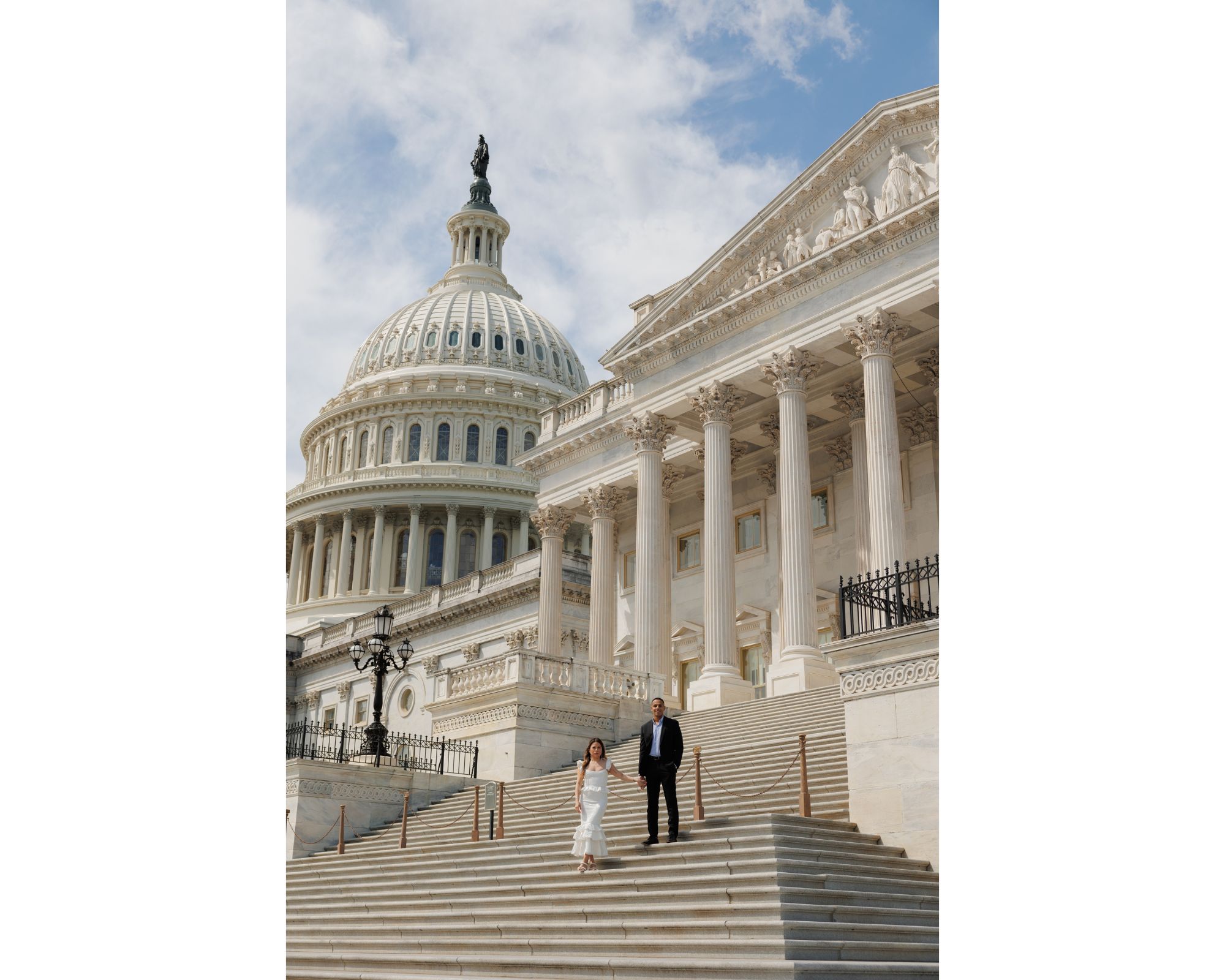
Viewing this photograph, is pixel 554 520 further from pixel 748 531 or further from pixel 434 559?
pixel 434 559

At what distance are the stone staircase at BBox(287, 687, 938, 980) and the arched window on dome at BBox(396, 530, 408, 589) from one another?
61610 millimetres

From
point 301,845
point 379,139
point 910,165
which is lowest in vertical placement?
point 301,845

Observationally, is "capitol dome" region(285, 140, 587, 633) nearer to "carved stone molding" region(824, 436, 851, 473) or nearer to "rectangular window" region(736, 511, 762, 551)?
"rectangular window" region(736, 511, 762, 551)

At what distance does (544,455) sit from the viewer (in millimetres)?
41688

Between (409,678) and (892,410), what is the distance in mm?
35821

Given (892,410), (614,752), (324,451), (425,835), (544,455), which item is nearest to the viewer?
(425,835)

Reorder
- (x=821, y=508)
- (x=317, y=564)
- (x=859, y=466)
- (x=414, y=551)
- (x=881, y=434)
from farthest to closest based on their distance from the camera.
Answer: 1. (x=317, y=564)
2. (x=414, y=551)
3. (x=821, y=508)
4. (x=859, y=466)
5. (x=881, y=434)

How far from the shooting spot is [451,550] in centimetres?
8069

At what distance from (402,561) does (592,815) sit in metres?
69.2

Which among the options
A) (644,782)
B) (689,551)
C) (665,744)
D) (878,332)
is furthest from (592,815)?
(689,551)

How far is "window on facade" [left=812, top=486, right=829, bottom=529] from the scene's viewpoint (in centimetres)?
3497

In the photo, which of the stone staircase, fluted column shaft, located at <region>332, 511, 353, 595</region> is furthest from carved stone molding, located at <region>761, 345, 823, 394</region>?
fluted column shaft, located at <region>332, 511, 353, 595</region>

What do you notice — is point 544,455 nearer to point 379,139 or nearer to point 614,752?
point 614,752

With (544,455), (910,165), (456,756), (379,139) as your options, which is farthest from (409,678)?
(379,139)
